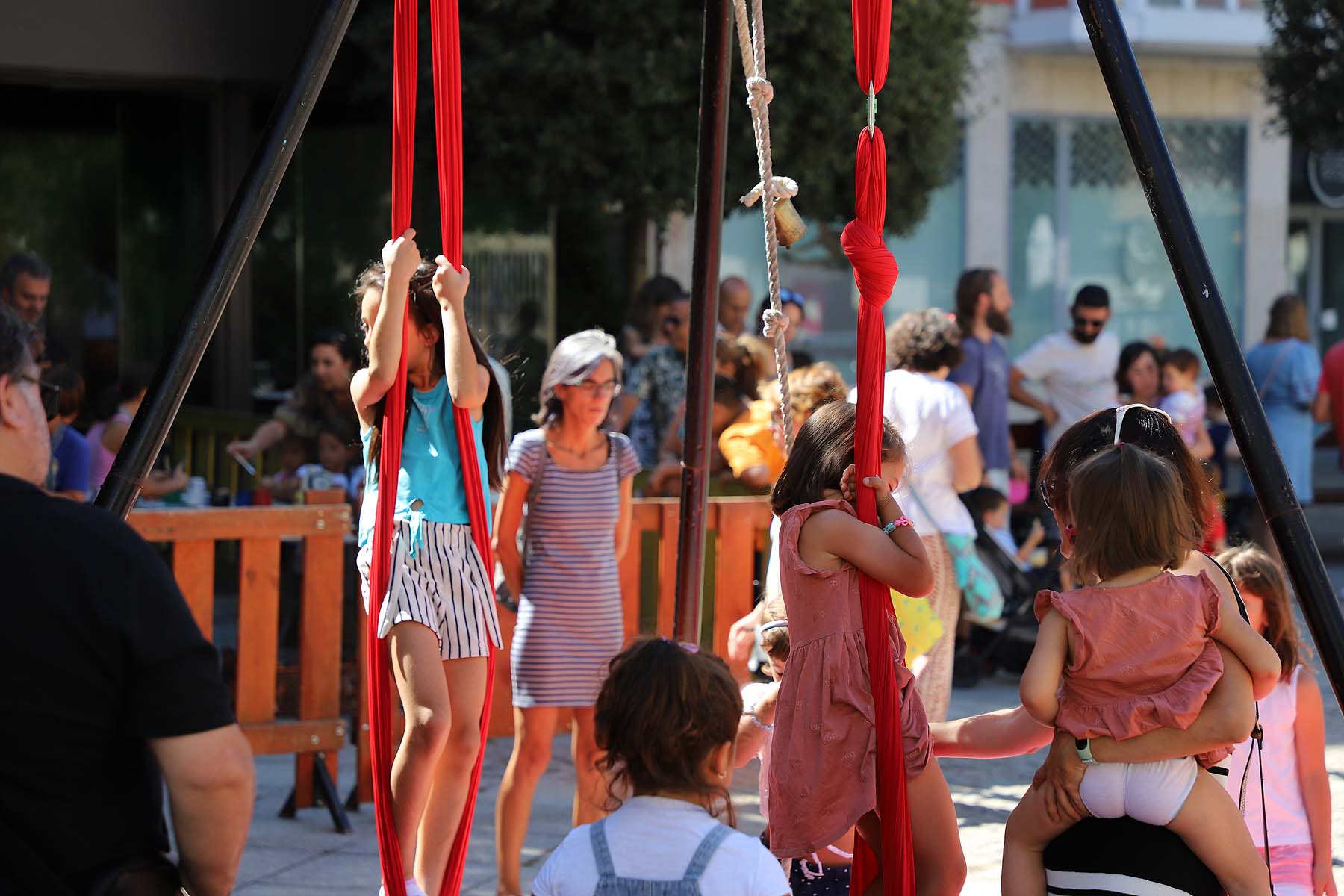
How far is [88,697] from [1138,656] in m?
1.48

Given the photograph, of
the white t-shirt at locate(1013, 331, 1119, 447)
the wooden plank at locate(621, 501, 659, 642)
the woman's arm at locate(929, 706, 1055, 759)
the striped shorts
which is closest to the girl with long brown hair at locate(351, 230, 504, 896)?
the striped shorts

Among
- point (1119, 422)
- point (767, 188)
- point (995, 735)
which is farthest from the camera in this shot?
point (767, 188)

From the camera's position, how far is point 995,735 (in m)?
2.75

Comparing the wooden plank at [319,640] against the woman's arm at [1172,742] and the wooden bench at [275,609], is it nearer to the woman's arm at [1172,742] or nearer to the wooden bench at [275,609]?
the wooden bench at [275,609]

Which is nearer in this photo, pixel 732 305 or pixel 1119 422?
pixel 1119 422

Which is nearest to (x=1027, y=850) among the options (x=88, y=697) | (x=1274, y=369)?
(x=88, y=697)

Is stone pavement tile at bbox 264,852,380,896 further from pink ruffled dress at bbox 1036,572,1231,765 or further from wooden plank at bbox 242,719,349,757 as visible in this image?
pink ruffled dress at bbox 1036,572,1231,765

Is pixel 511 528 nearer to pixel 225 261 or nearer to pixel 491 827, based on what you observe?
pixel 491 827

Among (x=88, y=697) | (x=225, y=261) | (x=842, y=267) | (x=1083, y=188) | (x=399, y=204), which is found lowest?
(x=88, y=697)

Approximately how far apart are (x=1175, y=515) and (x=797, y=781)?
2.44 ft

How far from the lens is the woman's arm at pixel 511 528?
439 centimetres

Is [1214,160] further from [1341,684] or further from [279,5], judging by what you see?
[1341,684]

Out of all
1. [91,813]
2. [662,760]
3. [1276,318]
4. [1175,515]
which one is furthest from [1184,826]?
[1276,318]

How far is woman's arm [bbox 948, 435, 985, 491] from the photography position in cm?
488
